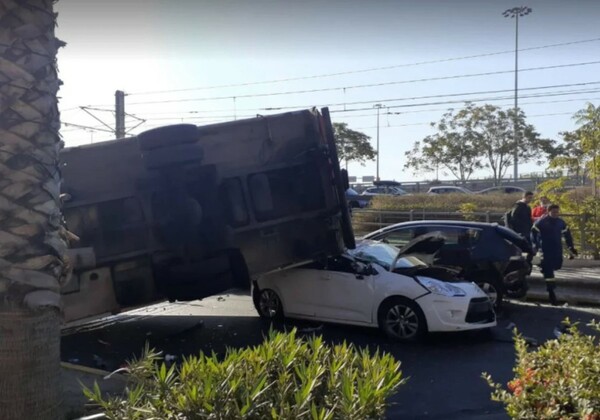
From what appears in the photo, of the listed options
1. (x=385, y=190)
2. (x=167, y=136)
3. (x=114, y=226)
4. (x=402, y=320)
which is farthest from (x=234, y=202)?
(x=385, y=190)

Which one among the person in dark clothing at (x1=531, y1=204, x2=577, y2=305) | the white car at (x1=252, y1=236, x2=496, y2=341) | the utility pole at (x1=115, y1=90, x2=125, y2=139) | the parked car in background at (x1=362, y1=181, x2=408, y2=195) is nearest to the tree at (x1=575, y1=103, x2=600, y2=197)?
the person in dark clothing at (x1=531, y1=204, x2=577, y2=305)

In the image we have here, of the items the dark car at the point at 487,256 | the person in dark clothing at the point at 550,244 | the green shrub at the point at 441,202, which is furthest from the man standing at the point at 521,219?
the green shrub at the point at 441,202

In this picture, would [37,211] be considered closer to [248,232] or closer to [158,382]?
[158,382]

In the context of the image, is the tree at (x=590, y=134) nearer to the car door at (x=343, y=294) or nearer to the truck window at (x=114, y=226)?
the car door at (x=343, y=294)

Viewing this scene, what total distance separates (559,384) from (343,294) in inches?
252

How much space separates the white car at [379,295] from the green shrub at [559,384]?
5.18 metres

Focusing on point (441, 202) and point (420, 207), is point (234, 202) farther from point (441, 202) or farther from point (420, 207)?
point (441, 202)

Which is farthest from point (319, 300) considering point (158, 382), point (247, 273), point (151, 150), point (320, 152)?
point (158, 382)

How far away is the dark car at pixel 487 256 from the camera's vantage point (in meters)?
10.4

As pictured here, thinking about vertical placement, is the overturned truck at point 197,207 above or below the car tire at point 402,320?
above

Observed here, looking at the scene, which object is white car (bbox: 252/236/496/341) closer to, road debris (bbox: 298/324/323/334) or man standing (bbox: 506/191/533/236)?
road debris (bbox: 298/324/323/334)

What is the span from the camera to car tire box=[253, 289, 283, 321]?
1029 centimetres

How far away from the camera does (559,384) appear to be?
3.04 m

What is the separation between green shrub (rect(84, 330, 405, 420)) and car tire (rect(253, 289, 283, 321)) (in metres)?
7.01
